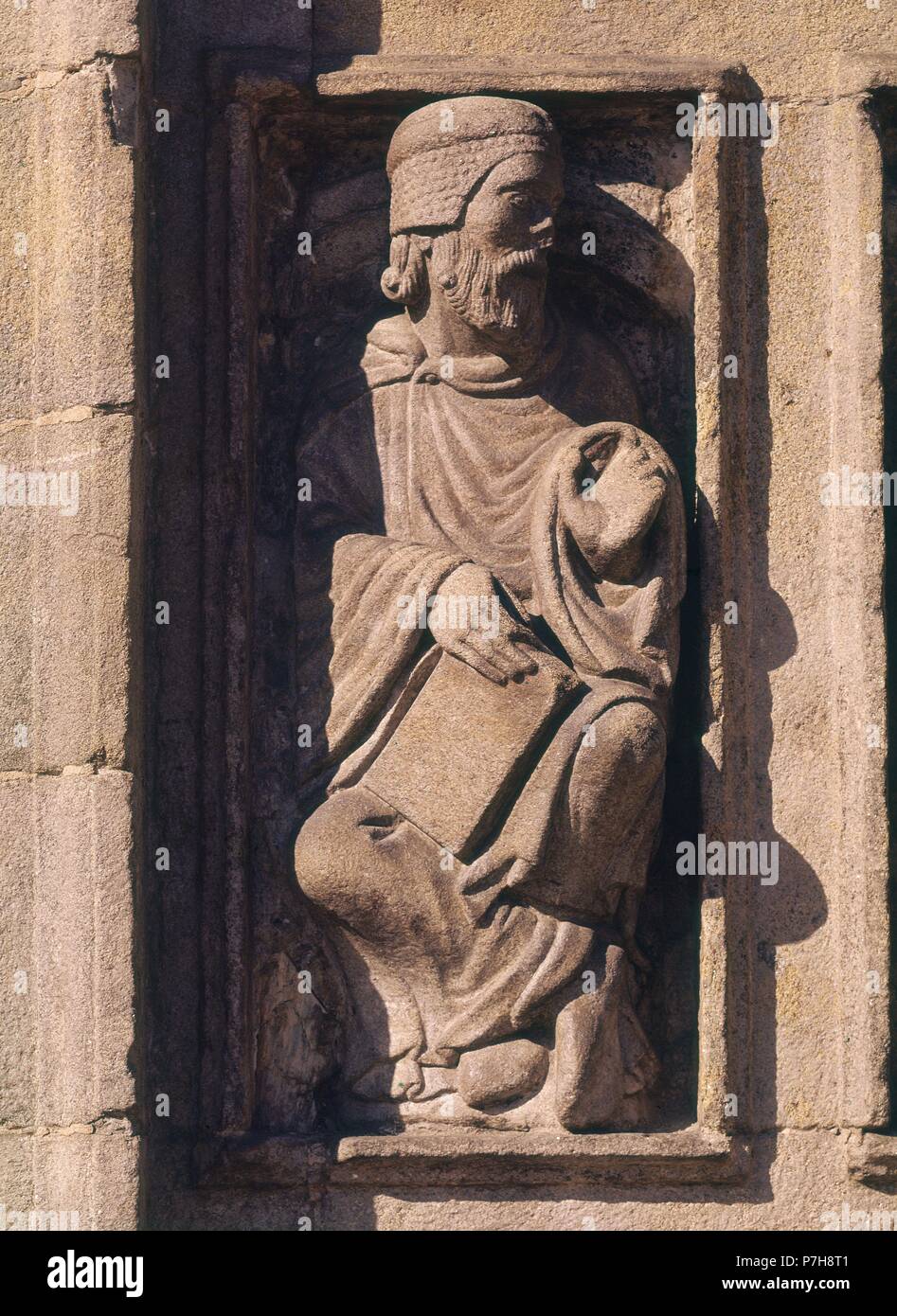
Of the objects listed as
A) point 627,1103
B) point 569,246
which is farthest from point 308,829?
point 569,246

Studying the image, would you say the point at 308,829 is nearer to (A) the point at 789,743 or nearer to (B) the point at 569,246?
(A) the point at 789,743

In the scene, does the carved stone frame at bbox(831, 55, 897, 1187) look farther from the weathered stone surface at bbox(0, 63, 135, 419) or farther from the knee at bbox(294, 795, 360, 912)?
the weathered stone surface at bbox(0, 63, 135, 419)

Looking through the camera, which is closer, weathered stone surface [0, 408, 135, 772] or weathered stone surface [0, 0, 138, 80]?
weathered stone surface [0, 408, 135, 772]

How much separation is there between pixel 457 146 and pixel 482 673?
1.55 m

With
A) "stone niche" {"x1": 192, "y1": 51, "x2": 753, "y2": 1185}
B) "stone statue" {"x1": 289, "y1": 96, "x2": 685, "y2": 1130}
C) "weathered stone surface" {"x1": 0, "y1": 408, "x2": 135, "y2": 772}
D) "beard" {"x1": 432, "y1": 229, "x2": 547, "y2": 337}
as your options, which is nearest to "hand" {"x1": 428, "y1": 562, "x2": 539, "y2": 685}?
"stone statue" {"x1": 289, "y1": 96, "x2": 685, "y2": 1130}

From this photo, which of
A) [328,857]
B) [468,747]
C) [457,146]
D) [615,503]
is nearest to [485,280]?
[457,146]

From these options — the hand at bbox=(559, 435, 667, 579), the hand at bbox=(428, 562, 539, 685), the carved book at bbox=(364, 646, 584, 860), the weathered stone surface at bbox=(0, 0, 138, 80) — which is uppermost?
the weathered stone surface at bbox=(0, 0, 138, 80)

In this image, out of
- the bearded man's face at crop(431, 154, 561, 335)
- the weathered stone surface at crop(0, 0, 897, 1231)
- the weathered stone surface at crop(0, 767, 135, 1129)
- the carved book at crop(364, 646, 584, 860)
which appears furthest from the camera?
the bearded man's face at crop(431, 154, 561, 335)

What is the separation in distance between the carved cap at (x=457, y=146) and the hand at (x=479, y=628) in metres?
1.07

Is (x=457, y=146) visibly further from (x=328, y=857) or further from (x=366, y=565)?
(x=328, y=857)

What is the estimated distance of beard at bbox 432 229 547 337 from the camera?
7.71 meters

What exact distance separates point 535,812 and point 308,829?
66cm

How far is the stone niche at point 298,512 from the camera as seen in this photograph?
7.54 meters

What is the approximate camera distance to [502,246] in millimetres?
7699
